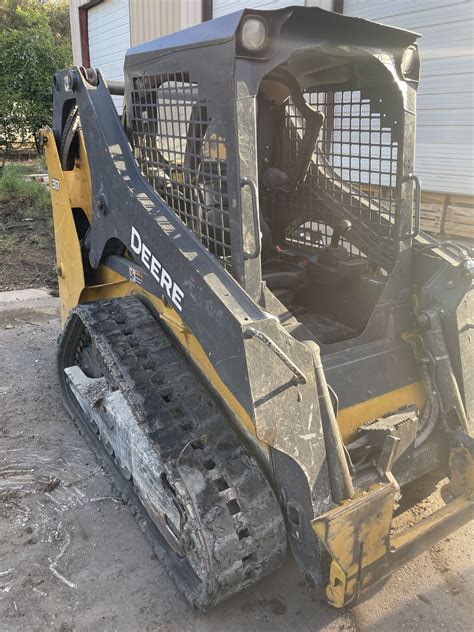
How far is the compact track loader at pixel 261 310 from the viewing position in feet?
6.74

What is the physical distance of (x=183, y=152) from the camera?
262 cm

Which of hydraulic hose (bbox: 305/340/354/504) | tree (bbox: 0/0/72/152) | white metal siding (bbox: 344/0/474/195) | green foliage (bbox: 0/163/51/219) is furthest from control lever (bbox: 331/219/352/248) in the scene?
tree (bbox: 0/0/72/152)

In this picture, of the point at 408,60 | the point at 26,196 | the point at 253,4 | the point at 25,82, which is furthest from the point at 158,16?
the point at 408,60

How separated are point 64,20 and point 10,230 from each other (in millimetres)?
26017

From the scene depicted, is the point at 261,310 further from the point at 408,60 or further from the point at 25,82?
the point at 25,82

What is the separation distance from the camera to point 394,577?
2576 millimetres

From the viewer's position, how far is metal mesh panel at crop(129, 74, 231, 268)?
7.85ft

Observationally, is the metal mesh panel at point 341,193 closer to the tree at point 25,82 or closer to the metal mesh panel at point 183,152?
the metal mesh panel at point 183,152

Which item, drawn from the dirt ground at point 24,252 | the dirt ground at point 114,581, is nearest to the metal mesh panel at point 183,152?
the dirt ground at point 114,581

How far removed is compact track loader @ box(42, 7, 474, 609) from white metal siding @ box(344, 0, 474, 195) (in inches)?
128

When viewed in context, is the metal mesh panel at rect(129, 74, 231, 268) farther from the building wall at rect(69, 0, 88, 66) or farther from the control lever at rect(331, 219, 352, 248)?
the building wall at rect(69, 0, 88, 66)

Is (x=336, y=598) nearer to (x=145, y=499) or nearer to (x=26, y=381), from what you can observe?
(x=145, y=499)

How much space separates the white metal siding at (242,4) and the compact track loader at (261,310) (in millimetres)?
5689

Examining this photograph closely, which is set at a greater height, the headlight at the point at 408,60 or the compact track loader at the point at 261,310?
the headlight at the point at 408,60
